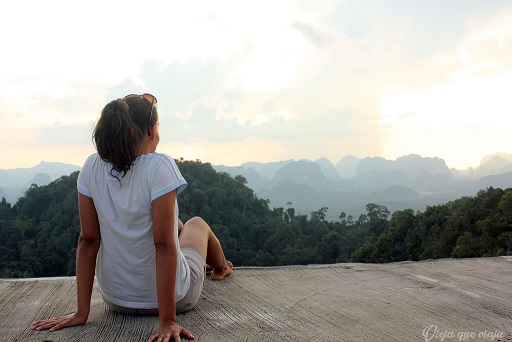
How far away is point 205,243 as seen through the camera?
7.53 ft

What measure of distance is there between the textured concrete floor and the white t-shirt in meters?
0.15

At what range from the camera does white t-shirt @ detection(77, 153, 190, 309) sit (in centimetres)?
168

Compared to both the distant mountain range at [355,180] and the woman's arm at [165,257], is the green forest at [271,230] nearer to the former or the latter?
the woman's arm at [165,257]

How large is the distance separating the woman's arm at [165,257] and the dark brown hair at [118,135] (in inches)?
7.6

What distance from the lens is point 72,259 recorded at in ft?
71.9

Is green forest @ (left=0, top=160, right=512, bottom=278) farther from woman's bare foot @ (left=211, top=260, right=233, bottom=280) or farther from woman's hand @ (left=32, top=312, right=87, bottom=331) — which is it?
woman's hand @ (left=32, top=312, right=87, bottom=331)

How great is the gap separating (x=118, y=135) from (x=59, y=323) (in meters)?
0.79

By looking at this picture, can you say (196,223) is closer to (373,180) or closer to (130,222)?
(130,222)

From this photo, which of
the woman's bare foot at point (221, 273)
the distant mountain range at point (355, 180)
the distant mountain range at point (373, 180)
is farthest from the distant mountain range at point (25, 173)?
the woman's bare foot at point (221, 273)

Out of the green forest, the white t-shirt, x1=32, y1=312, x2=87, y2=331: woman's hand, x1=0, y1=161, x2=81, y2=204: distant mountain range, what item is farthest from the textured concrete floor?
x1=0, y1=161, x2=81, y2=204: distant mountain range

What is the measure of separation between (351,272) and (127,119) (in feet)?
5.76

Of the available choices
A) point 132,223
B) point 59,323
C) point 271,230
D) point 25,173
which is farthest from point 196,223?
point 25,173

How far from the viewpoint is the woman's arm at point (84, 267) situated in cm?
179

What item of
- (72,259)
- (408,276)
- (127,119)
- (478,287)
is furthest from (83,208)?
(72,259)
